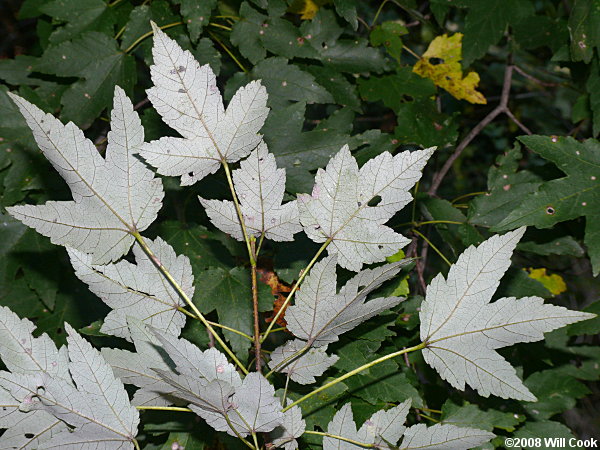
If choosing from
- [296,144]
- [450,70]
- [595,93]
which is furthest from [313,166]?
[450,70]

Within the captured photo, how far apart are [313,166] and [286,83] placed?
20cm

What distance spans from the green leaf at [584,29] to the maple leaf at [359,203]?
751mm

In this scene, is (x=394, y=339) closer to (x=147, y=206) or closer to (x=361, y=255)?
(x=361, y=255)

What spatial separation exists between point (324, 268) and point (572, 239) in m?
0.87

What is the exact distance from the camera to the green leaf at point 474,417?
1069 millimetres

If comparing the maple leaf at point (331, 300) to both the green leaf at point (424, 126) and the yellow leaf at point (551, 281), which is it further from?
the yellow leaf at point (551, 281)

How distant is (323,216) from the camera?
0.69 metres

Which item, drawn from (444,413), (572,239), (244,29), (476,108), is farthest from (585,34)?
(476,108)

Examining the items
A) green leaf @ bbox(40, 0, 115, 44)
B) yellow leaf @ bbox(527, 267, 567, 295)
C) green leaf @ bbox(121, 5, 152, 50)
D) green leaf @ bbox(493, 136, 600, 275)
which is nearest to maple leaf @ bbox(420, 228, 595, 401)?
green leaf @ bbox(493, 136, 600, 275)

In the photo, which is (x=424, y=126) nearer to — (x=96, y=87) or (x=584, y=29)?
(x=584, y=29)

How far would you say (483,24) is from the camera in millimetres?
1356

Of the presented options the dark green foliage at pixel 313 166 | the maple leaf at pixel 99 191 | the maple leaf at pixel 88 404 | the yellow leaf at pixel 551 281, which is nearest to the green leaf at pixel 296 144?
the dark green foliage at pixel 313 166

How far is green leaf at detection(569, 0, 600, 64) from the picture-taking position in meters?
1.19

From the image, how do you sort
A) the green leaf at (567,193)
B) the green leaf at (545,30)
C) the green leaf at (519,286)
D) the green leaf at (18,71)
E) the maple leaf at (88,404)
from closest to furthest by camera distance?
the maple leaf at (88,404), the green leaf at (567,193), the green leaf at (519,286), the green leaf at (18,71), the green leaf at (545,30)
